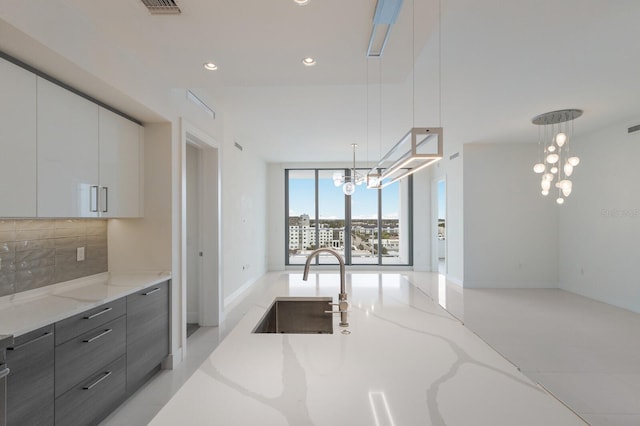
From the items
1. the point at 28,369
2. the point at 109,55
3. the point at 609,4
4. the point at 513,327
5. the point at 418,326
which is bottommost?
the point at 513,327

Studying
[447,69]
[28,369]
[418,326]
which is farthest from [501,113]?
[28,369]

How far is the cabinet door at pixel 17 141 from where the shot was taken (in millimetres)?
1596

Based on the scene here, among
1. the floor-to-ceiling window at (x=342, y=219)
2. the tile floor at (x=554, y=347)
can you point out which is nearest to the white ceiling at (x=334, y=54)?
the tile floor at (x=554, y=347)

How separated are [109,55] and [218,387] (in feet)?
7.58

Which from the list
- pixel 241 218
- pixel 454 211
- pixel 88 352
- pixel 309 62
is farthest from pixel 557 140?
pixel 88 352

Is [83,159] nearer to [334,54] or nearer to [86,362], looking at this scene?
[86,362]

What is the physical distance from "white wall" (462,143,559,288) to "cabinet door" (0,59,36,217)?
648cm

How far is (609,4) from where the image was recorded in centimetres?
212

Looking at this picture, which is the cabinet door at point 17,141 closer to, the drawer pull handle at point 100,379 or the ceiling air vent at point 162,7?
the ceiling air vent at point 162,7

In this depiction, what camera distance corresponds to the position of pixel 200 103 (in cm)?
351

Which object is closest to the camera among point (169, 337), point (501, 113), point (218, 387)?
point (218, 387)

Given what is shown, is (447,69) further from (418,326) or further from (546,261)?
(546,261)

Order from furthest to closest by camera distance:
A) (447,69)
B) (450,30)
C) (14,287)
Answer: (447,69) < (450,30) < (14,287)

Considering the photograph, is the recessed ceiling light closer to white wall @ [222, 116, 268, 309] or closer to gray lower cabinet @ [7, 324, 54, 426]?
gray lower cabinet @ [7, 324, 54, 426]
